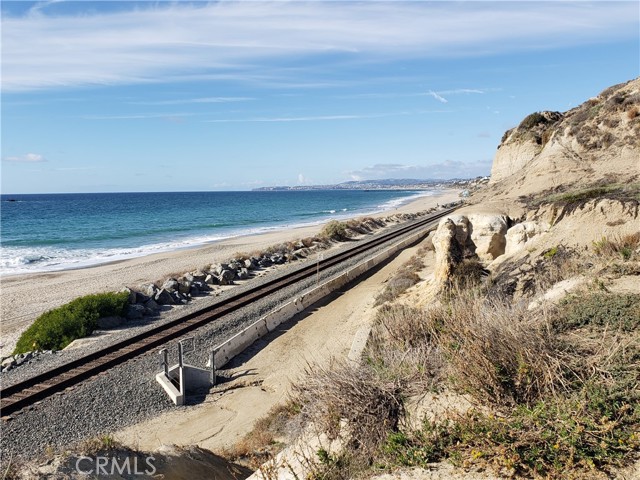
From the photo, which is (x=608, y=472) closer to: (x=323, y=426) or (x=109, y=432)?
(x=323, y=426)

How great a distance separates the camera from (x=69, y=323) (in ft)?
52.6

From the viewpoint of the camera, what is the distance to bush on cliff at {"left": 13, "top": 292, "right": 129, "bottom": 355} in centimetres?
1526

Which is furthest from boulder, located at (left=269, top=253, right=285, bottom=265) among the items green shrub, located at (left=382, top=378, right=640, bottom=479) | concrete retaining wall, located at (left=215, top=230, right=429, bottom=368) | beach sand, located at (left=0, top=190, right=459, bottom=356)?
green shrub, located at (left=382, top=378, right=640, bottom=479)

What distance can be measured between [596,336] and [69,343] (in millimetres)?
14515

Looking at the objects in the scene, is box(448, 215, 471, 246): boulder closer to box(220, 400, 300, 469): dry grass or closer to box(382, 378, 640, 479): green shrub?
box(220, 400, 300, 469): dry grass

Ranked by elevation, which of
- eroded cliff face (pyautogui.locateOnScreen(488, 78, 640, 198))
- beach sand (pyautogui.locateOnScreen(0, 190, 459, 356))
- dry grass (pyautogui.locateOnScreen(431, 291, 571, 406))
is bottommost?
beach sand (pyautogui.locateOnScreen(0, 190, 459, 356))

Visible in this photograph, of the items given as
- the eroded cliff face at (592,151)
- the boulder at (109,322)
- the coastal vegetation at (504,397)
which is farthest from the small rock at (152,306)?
the eroded cliff face at (592,151)

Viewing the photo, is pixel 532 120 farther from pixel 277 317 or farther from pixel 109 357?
pixel 109 357

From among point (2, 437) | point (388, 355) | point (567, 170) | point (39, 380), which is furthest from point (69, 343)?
point (567, 170)

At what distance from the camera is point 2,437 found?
8.92 metres

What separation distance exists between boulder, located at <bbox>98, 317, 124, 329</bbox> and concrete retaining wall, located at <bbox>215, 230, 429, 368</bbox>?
5069 millimetres

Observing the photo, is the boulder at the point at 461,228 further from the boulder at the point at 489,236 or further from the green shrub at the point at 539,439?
the green shrub at the point at 539,439

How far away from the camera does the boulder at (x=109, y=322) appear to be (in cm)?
1670

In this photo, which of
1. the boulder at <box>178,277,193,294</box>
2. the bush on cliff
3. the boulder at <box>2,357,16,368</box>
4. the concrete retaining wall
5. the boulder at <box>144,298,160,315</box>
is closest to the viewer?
the boulder at <box>2,357,16,368</box>
